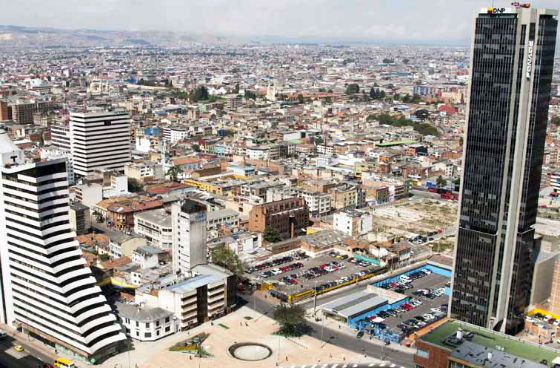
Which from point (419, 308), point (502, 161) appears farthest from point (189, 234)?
point (502, 161)

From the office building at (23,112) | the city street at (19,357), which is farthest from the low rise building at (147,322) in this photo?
the office building at (23,112)

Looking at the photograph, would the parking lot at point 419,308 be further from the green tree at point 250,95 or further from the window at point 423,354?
the green tree at point 250,95

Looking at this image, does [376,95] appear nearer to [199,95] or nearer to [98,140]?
[199,95]

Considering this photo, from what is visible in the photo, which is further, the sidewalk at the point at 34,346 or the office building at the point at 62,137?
the office building at the point at 62,137

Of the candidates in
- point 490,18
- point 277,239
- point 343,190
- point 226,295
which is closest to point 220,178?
point 343,190

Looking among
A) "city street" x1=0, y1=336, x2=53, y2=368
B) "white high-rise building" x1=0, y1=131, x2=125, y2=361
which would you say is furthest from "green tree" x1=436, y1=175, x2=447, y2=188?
"city street" x1=0, y1=336, x2=53, y2=368

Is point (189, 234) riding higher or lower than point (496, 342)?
higher
